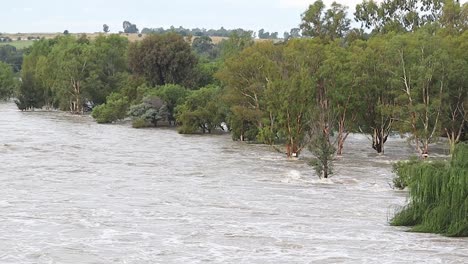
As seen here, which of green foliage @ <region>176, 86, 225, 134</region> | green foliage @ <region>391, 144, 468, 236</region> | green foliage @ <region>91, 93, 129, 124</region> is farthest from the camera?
green foliage @ <region>91, 93, 129, 124</region>

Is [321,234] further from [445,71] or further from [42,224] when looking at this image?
[445,71]

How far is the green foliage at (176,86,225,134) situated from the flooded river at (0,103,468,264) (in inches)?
519

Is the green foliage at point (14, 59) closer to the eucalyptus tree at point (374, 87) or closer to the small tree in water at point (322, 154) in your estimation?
the eucalyptus tree at point (374, 87)

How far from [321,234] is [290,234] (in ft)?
3.42

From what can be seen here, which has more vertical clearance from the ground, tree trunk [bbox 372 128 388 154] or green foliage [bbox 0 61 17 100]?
green foliage [bbox 0 61 17 100]

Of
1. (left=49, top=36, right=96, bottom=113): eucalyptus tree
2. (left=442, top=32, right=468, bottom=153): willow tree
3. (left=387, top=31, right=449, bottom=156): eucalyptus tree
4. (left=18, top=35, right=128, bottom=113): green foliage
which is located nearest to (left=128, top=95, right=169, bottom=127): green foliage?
(left=18, top=35, right=128, bottom=113): green foliage

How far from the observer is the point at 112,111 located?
84.0 meters

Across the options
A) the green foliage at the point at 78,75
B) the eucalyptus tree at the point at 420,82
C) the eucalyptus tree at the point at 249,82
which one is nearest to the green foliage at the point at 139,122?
the green foliage at the point at 78,75

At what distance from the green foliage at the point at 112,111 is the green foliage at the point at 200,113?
39.3 ft

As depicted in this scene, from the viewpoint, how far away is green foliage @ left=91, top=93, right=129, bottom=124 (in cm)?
8381

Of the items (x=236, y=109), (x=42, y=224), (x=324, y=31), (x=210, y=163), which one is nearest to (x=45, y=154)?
(x=210, y=163)

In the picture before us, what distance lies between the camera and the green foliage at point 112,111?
83.8m

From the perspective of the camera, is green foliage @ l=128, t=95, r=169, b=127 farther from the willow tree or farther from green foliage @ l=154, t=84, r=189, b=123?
the willow tree

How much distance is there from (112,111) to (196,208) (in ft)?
178
